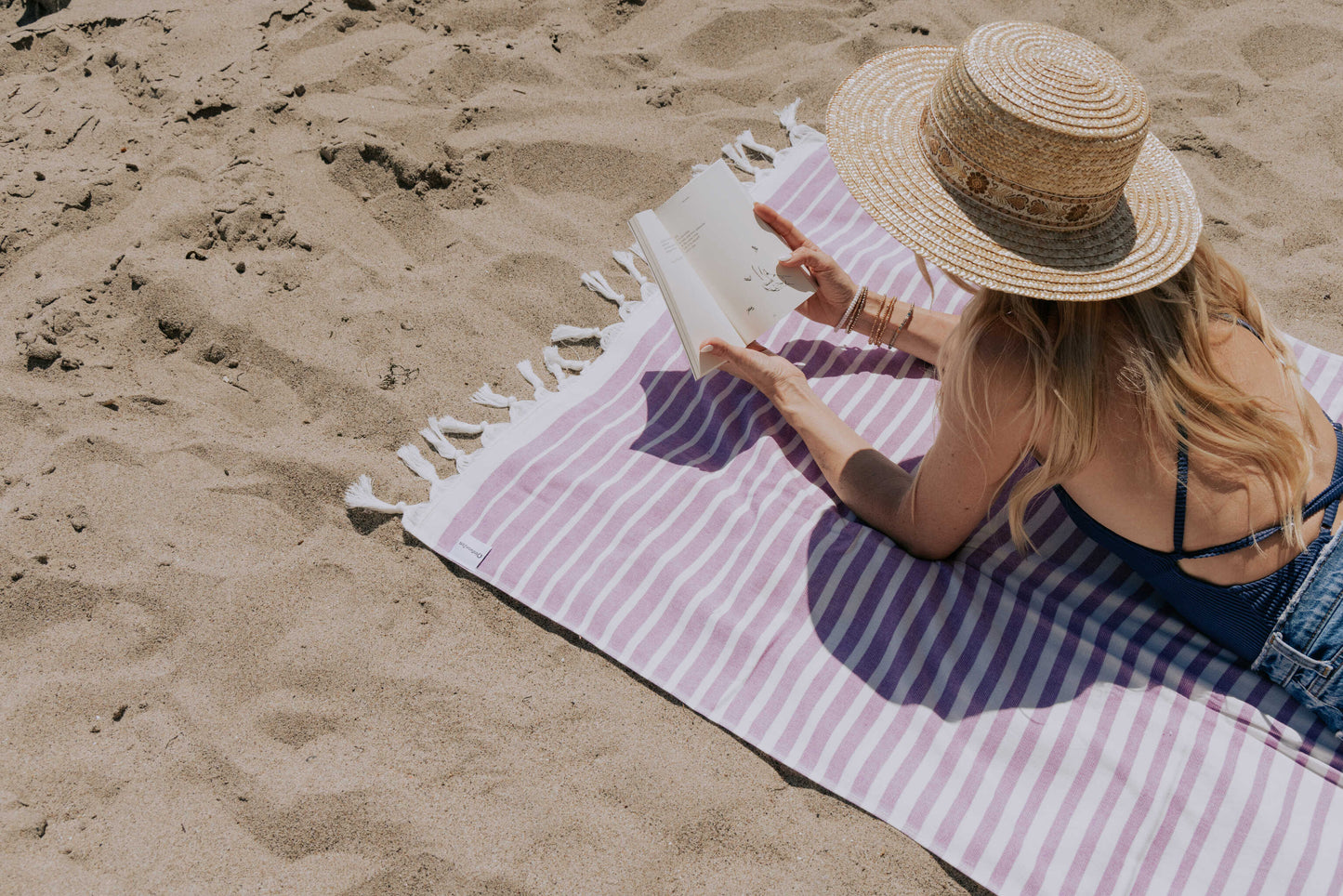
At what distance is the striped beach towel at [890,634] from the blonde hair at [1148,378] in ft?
1.70

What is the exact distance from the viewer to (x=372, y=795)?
190cm

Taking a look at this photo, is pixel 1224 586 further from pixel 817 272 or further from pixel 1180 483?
pixel 817 272

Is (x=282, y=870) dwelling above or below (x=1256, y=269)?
below

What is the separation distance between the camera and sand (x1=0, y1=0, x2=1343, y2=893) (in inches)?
73.9

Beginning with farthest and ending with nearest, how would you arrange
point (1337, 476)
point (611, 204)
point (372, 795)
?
1. point (611, 204)
2. point (372, 795)
3. point (1337, 476)

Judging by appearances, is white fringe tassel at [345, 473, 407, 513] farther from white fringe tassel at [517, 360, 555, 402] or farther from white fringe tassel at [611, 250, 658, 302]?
white fringe tassel at [611, 250, 658, 302]

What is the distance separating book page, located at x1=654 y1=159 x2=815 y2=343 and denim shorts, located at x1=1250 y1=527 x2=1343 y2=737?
124 cm

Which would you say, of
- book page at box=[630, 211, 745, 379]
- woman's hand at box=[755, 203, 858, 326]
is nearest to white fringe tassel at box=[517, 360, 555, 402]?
book page at box=[630, 211, 745, 379]

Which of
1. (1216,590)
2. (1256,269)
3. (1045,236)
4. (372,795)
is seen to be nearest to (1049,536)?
(1216,590)

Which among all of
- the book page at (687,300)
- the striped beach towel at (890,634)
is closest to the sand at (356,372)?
the striped beach towel at (890,634)

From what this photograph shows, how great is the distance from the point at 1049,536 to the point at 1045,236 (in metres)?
0.91

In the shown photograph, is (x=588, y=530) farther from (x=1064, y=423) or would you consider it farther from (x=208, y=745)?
(x=1064, y=423)

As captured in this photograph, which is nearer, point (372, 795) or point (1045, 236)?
point (1045, 236)

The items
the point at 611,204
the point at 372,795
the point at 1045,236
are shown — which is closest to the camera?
the point at 1045,236
